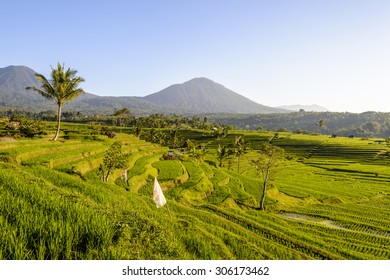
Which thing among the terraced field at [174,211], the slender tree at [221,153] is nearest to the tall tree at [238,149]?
Result: the slender tree at [221,153]

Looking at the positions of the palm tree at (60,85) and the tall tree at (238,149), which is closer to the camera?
the palm tree at (60,85)

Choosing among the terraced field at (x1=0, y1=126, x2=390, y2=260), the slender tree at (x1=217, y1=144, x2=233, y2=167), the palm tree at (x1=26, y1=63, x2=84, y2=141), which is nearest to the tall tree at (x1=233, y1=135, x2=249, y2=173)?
the slender tree at (x1=217, y1=144, x2=233, y2=167)

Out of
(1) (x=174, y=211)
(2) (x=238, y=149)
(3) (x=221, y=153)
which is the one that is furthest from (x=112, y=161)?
(2) (x=238, y=149)

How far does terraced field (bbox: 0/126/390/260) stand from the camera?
693cm

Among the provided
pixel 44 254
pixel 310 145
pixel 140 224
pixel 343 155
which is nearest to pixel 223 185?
Answer: pixel 140 224

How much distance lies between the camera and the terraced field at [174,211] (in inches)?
273

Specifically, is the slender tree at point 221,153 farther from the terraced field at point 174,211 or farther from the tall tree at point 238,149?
the terraced field at point 174,211

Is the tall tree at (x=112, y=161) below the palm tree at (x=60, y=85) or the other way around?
below

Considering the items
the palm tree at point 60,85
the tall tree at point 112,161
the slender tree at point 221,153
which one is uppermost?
the palm tree at point 60,85

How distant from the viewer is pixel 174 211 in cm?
2402

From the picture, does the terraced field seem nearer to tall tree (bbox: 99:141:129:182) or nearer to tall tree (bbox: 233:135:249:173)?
tall tree (bbox: 99:141:129:182)

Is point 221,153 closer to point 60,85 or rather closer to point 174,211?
point 60,85

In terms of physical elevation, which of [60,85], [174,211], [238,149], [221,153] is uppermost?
[60,85]
